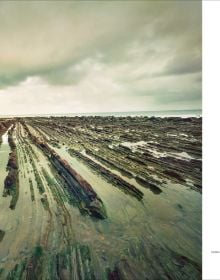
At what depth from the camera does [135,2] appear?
149 inches

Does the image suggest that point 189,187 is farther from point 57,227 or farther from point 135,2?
point 135,2

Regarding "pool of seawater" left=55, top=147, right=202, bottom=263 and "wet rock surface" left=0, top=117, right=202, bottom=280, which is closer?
"wet rock surface" left=0, top=117, right=202, bottom=280

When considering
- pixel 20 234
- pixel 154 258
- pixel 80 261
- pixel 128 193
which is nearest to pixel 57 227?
pixel 20 234
